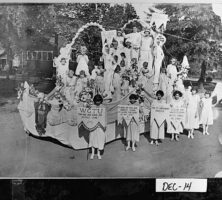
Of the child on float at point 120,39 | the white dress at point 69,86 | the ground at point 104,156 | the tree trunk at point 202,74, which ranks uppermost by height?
the child on float at point 120,39

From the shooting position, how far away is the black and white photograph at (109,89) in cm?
111

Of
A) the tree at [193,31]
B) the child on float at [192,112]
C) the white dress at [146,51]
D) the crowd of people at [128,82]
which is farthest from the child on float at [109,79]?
the child on float at [192,112]

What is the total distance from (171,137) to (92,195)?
0.41 meters

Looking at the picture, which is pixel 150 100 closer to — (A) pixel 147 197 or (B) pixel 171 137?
(B) pixel 171 137

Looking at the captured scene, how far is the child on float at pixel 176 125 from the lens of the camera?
113 cm

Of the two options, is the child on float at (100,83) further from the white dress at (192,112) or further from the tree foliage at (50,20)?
the white dress at (192,112)

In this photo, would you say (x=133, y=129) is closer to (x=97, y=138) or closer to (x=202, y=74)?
(x=97, y=138)

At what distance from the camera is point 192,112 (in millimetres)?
1140

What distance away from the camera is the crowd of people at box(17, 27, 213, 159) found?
1120mm

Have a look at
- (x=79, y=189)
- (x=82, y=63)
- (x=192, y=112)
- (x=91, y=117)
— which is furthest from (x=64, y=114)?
(x=192, y=112)

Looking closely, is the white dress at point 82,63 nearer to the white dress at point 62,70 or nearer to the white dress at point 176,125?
the white dress at point 62,70

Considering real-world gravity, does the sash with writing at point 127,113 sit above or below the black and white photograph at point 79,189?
above
